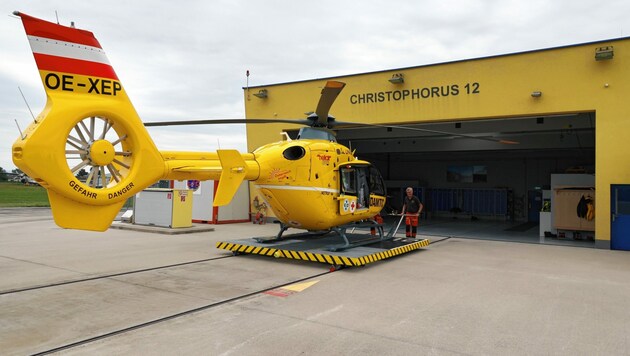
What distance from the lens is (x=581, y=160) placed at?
23422 mm

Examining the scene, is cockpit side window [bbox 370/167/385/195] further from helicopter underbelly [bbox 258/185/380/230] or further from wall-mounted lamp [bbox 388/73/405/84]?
wall-mounted lamp [bbox 388/73/405/84]

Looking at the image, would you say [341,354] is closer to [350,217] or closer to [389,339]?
[389,339]

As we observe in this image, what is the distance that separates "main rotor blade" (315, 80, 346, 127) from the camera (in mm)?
8117

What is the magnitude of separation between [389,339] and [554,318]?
2508 millimetres

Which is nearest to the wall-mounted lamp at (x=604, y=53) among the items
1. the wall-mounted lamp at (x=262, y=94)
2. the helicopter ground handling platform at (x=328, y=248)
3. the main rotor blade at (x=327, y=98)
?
the helicopter ground handling platform at (x=328, y=248)

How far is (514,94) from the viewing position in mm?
13133

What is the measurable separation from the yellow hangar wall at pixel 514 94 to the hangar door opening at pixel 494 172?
1423mm

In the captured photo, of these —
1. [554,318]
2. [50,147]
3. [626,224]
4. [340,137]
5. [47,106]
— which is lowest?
[554,318]

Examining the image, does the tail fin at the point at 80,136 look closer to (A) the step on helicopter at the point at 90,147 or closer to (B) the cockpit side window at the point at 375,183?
(A) the step on helicopter at the point at 90,147

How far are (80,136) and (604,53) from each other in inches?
503

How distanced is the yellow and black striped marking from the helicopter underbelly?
631 millimetres

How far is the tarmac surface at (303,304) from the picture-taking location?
459 centimetres

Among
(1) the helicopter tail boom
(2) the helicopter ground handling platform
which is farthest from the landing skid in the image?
(1) the helicopter tail boom

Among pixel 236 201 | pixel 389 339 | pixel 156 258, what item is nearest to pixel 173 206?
pixel 236 201
